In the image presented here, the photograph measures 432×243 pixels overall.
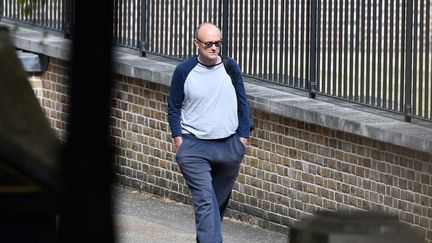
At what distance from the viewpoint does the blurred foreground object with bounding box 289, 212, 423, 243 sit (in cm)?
296

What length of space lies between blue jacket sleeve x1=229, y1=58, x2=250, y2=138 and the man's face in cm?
16

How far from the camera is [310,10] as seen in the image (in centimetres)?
1073

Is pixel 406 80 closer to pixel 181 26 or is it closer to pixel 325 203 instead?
pixel 325 203

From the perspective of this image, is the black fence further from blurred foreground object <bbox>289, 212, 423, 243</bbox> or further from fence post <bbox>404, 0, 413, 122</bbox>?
blurred foreground object <bbox>289, 212, 423, 243</bbox>

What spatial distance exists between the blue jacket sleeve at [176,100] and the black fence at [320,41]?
41.0 inches

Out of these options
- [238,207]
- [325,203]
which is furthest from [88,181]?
[238,207]

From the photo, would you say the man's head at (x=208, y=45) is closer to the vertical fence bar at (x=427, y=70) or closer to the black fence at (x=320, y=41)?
the black fence at (x=320, y=41)

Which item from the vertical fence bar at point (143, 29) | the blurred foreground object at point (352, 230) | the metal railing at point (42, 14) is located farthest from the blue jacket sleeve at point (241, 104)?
the blurred foreground object at point (352, 230)

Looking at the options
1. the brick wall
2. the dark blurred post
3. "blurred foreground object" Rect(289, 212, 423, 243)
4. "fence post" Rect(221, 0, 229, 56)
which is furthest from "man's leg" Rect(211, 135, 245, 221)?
the dark blurred post

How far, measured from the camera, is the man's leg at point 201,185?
8797mm

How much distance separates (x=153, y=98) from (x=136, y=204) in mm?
970

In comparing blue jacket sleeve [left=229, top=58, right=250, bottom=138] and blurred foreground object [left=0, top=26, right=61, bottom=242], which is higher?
blurred foreground object [left=0, top=26, right=61, bottom=242]

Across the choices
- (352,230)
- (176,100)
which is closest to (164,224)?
(176,100)

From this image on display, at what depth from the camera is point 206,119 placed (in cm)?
872
